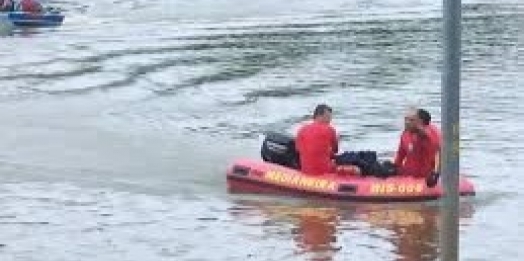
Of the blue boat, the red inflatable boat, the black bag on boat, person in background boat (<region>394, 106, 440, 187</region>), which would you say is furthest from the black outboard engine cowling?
the blue boat

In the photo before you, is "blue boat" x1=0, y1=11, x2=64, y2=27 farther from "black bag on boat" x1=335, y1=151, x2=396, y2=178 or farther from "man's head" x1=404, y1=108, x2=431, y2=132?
"man's head" x1=404, y1=108, x2=431, y2=132

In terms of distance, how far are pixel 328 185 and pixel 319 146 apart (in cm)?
52

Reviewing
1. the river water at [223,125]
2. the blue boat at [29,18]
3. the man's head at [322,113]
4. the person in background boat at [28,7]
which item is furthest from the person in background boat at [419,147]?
the person in background boat at [28,7]

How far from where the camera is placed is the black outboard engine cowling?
17.5 meters

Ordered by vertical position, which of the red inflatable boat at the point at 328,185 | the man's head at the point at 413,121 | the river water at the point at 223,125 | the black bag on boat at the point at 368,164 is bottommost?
the river water at the point at 223,125

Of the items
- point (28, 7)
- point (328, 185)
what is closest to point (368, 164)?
point (328, 185)

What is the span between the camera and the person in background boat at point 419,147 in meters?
16.0

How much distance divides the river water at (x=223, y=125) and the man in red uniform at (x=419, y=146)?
0.66 meters

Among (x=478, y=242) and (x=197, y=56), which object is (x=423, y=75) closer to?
(x=197, y=56)

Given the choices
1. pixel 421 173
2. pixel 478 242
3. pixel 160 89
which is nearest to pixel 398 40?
pixel 160 89

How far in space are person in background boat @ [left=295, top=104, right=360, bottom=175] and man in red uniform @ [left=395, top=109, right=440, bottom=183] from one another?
737 millimetres

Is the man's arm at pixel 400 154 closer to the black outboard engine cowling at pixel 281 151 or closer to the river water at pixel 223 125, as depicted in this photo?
the river water at pixel 223 125

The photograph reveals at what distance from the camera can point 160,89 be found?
33688mm

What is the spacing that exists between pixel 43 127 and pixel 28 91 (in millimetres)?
6965
